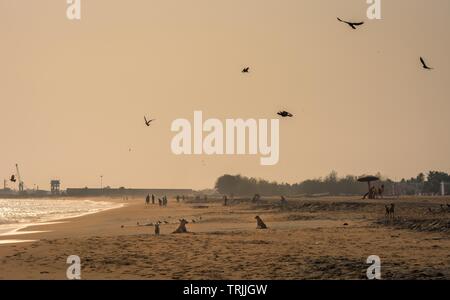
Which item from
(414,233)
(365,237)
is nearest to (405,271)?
(365,237)

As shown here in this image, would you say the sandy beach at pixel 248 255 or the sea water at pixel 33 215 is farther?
the sea water at pixel 33 215

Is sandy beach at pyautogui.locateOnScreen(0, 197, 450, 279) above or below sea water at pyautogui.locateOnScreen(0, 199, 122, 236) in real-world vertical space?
above

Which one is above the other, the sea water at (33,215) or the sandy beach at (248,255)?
the sandy beach at (248,255)

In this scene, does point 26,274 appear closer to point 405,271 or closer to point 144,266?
point 144,266

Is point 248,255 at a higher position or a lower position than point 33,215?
higher

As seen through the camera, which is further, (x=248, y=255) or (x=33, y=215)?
(x=33, y=215)

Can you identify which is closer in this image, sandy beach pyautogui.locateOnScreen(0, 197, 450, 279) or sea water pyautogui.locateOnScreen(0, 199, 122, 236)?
sandy beach pyautogui.locateOnScreen(0, 197, 450, 279)

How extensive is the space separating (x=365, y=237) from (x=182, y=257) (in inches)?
358
